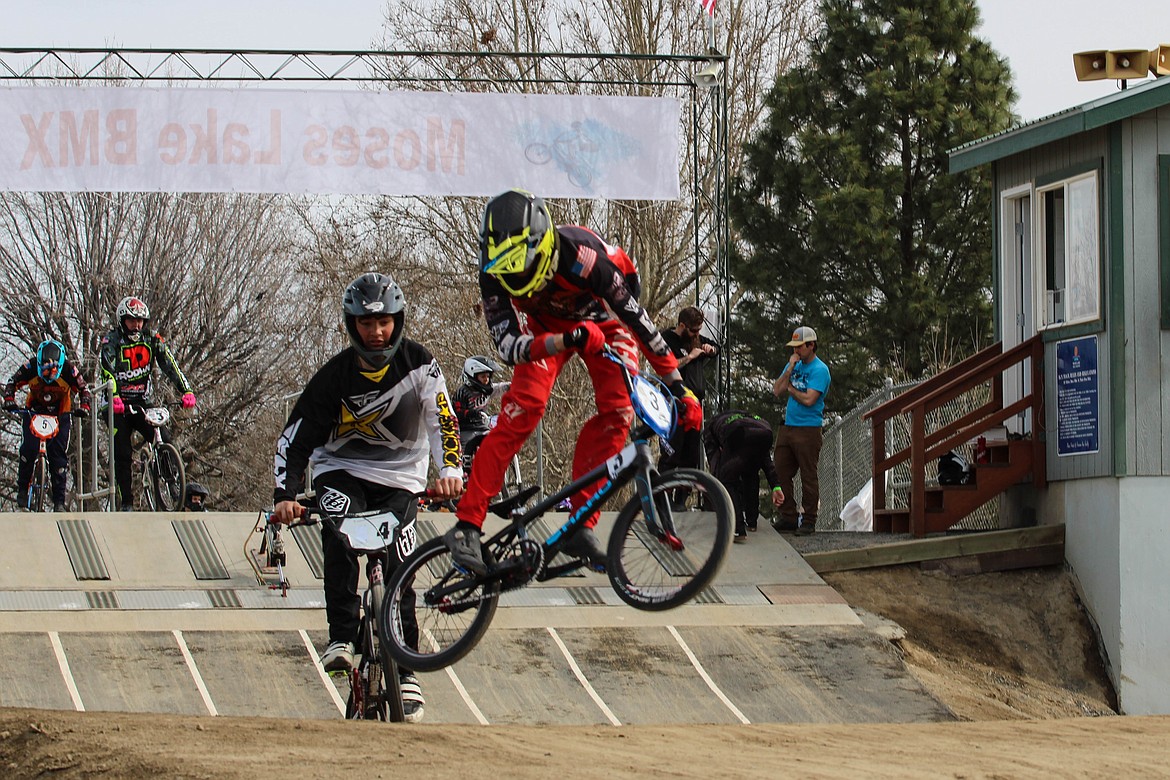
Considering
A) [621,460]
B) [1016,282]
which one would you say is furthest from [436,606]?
[1016,282]

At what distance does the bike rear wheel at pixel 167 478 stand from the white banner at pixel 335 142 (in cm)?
312

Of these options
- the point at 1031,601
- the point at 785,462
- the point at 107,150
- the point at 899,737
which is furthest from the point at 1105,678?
the point at 107,150

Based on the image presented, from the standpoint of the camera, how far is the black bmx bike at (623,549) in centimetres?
779

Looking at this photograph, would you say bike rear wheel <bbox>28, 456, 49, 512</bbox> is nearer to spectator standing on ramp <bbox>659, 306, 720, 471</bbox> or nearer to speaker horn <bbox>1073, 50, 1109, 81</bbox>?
spectator standing on ramp <bbox>659, 306, 720, 471</bbox>

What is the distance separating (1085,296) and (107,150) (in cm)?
1069

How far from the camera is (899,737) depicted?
9.34 meters

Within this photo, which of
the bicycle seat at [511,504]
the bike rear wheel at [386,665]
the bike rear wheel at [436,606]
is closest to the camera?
the bicycle seat at [511,504]

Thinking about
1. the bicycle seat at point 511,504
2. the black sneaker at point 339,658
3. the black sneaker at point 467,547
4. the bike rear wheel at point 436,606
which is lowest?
the black sneaker at point 339,658

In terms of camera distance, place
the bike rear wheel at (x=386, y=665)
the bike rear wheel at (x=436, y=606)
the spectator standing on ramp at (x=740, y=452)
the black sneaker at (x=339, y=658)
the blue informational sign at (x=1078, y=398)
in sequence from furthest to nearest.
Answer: the blue informational sign at (x=1078, y=398) → the spectator standing on ramp at (x=740, y=452) → the bike rear wheel at (x=386, y=665) → the black sneaker at (x=339, y=658) → the bike rear wheel at (x=436, y=606)

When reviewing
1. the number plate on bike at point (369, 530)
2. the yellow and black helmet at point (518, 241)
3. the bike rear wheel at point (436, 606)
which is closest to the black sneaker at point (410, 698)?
the bike rear wheel at point (436, 606)

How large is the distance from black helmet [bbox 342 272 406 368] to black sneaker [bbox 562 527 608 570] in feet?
4.83

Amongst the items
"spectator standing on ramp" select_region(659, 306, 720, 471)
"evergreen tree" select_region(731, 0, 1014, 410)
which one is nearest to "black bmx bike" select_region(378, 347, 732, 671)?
"spectator standing on ramp" select_region(659, 306, 720, 471)

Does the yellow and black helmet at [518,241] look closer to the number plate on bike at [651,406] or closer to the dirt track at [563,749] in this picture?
the number plate on bike at [651,406]

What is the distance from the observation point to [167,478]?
649 inches
